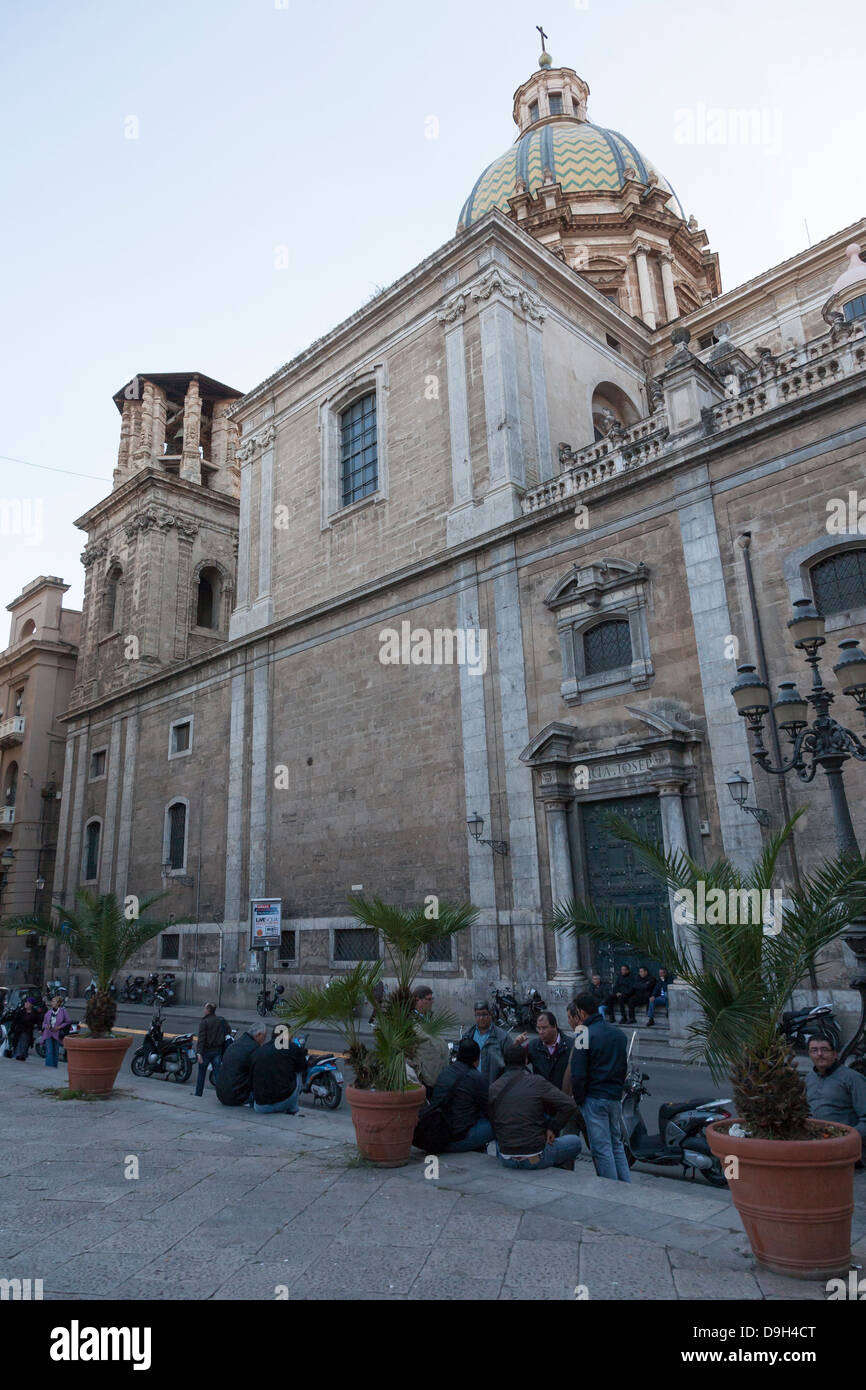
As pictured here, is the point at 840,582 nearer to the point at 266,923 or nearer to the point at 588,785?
the point at 588,785

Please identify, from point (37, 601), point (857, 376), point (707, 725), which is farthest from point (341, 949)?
point (37, 601)

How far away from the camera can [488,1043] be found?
873cm

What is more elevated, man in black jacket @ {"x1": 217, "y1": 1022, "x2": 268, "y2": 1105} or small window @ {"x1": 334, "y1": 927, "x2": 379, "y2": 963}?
small window @ {"x1": 334, "y1": 927, "x2": 379, "y2": 963}

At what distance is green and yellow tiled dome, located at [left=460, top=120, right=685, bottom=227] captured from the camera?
38031 mm

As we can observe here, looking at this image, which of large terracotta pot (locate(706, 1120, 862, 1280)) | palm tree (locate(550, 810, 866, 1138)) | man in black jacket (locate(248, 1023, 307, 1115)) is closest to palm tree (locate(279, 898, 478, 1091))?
palm tree (locate(550, 810, 866, 1138))

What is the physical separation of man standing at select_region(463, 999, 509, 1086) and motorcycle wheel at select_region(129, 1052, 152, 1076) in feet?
21.0

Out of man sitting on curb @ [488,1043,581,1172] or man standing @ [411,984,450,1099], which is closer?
man sitting on curb @ [488,1043,581,1172]

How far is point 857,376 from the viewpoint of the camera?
46.8 feet

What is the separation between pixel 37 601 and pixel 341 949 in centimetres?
3034

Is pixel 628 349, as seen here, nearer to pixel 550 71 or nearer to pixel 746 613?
pixel 746 613

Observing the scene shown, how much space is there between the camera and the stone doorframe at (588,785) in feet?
49.9

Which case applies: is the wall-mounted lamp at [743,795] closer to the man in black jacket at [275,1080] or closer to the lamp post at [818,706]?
the lamp post at [818,706]

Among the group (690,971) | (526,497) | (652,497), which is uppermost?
(526,497)

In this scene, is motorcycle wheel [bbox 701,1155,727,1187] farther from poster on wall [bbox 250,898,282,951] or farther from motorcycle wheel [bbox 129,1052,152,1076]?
poster on wall [bbox 250,898,282,951]
